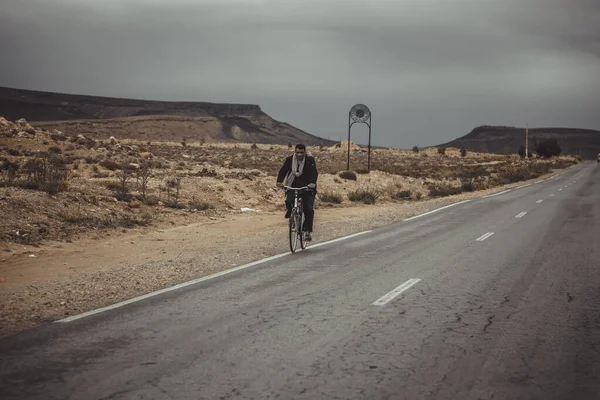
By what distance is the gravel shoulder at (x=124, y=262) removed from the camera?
8.34m

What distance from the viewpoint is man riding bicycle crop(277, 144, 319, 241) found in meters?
13.0

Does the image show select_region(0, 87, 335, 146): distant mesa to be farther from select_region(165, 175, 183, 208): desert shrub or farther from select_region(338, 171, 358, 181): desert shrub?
select_region(165, 175, 183, 208): desert shrub

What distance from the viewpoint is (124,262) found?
1214 centimetres

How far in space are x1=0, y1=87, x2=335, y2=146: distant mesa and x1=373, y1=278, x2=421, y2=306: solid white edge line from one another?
4892 inches

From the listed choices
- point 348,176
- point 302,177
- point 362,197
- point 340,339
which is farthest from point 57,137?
point 340,339

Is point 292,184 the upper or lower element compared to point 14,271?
upper

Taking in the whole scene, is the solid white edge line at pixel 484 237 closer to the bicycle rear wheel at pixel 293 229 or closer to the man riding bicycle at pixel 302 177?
the man riding bicycle at pixel 302 177

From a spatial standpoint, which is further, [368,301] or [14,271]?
[14,271]

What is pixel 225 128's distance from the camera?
165 m

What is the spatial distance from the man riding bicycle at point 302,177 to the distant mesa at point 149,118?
11999 centimetres

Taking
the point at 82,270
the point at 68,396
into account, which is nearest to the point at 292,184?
the point at 82,270

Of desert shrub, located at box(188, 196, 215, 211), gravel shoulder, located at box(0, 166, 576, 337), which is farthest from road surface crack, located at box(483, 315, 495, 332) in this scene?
desert shrub, located at box(188, 196, 215, 211)

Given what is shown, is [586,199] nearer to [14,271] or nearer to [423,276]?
[423,276]

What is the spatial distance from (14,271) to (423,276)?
7.16 m
